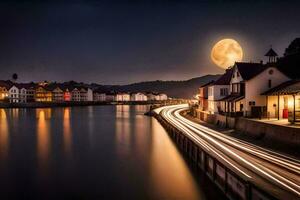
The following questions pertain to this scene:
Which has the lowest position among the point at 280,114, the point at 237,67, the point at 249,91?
the point at 280,114

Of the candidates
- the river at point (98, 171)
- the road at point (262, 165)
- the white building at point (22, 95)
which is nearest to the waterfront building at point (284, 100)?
the road at point (262, 165)

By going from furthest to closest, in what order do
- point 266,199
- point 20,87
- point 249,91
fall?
point 20,87 < point 249,91 < point 266,199

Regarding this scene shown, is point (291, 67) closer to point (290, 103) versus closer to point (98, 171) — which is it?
point (290, 103)

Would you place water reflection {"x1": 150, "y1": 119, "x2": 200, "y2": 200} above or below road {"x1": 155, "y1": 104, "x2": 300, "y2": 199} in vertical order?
below

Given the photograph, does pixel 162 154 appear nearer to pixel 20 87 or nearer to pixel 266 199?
pixel 266 199

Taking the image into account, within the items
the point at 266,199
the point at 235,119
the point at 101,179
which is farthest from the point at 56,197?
the point at 235,119

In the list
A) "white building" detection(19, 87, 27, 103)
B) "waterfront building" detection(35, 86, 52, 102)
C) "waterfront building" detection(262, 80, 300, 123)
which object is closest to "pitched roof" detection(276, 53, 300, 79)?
"waterfront building" detection(262, 80, 300, 123)

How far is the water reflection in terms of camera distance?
22.6 m

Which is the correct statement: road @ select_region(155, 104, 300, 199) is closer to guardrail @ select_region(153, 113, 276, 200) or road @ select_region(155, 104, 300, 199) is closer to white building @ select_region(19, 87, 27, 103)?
guardrail @ select_region(153, 113, 276, 200)

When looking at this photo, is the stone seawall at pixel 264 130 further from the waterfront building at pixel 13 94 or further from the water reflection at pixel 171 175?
the waterfront building at pixel 13 94

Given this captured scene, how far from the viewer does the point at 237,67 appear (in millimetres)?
47250

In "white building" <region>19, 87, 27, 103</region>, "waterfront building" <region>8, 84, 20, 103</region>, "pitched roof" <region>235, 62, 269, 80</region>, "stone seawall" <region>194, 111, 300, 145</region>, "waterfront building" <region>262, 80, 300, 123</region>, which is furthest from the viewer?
"white building" <region>19, 87, 27, 103</region>

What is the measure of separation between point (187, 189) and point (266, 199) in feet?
35.6

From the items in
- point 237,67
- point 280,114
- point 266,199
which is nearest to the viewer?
point 266,199
